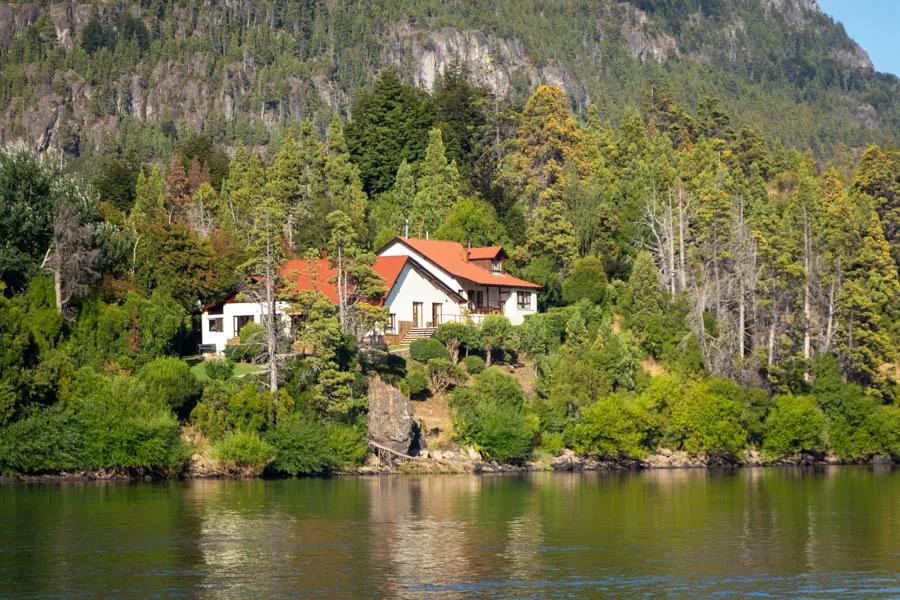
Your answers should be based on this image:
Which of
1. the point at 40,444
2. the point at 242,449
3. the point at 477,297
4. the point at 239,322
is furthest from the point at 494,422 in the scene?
the point at 40,444

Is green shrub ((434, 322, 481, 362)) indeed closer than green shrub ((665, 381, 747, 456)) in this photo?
No

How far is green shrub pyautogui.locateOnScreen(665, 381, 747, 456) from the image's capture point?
75.7m

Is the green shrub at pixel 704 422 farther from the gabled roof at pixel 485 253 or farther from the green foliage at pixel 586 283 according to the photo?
the gabled roof at pixel 485 253

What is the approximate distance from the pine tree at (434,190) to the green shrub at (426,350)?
1973cm

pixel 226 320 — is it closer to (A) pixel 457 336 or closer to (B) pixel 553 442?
(A) pixel 457 336

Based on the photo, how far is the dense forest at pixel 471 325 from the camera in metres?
66.4

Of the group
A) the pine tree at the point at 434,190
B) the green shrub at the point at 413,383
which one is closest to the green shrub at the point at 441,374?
the green shrub at the point at 413,383

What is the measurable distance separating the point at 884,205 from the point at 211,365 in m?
66.0

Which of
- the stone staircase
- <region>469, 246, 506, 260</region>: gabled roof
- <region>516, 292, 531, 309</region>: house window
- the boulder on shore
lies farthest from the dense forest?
<region>469, 246, 506, 260</region>: gabled roof

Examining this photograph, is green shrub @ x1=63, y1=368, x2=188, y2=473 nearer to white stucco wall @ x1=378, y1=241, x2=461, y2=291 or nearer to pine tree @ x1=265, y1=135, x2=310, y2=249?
white stucco wall @ x1=378, y1=241, x2=461, y2=291

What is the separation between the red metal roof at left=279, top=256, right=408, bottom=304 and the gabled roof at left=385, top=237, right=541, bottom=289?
201cm

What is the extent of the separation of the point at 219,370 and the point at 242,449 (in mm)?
7573

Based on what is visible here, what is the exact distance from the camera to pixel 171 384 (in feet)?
217

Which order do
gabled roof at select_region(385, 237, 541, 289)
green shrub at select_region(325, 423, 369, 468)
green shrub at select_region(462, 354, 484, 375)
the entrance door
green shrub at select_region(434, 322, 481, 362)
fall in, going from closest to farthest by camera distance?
green shrub at select_region(325, 423, 369, 468)
green shrub at select_region(462, 354, 484, 375)
green shrub at select_region(434, 322, 481, 362)
the entrance door
gabled roof at select_region(385, 237, 541, 289)
